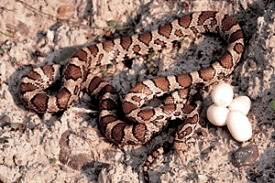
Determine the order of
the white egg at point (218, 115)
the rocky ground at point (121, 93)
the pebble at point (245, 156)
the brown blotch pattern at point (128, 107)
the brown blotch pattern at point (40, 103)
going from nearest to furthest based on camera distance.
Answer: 1. the pebble at point (245, 156)
2. the rocky ground at point (121, 93)
3. the white egg at point (218, 115)
4. the brown blotch pattern at point (128, 107)
5. the brown blotch pattern at point (40, 103)

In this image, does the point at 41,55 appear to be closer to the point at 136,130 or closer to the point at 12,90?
the point at 12,90

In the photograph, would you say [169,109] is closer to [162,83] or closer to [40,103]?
[162,83]

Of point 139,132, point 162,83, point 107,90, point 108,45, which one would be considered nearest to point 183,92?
point 162,83

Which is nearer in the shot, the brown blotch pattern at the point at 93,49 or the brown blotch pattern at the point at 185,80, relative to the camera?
the brown blotch pattern at the point at 185,80

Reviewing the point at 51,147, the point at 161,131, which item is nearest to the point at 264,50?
the point at 161,131

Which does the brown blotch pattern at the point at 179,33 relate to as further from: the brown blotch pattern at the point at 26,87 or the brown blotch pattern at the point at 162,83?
the brown blotch pattern at the point at 26,87

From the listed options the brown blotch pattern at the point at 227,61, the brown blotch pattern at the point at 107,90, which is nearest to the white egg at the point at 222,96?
the brown blotch pattern at the point at 227,61

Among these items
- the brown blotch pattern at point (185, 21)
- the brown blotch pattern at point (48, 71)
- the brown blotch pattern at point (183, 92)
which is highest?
the brown blotch pattern at point (185, 21)
